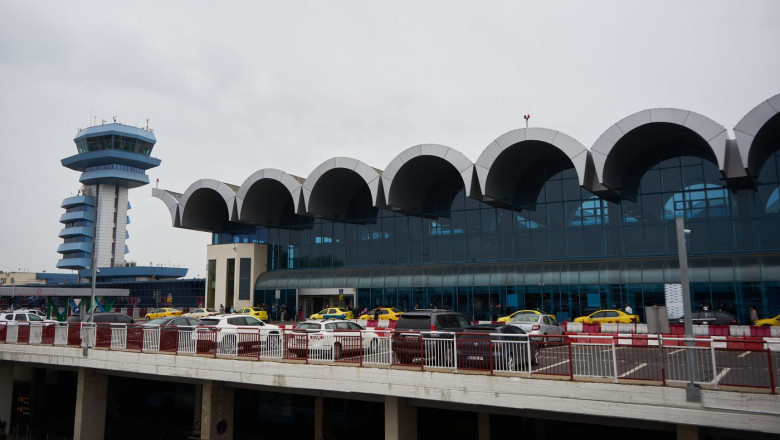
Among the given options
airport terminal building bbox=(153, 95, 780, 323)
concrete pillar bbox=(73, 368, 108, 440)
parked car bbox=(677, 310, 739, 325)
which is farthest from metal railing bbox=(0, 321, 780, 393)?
airport terminal building bbox=(153, 95, 780, 323)

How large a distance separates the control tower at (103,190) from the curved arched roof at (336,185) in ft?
211

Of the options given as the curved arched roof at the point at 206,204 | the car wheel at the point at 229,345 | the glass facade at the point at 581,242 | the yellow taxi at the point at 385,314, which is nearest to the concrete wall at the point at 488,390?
the car wheel at the point at 229,345

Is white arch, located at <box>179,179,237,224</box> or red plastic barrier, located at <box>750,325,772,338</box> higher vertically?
white arch, located at <box>179,179,237,224</box>

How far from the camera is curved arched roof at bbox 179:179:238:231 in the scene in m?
44.9

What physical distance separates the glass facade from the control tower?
215ft

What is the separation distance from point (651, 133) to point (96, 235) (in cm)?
8999

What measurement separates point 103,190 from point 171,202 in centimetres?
5703

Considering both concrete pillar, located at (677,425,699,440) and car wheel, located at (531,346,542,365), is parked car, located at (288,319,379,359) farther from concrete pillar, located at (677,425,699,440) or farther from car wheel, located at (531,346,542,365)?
concrete pillar, located at (677,425,699,440)

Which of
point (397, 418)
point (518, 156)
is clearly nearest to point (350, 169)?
point (518, 156)

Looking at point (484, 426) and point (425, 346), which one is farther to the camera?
point (484, 426)

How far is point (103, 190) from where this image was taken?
3804 inches

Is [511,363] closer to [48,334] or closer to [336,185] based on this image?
[48,334]

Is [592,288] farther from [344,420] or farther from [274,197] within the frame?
[274,197]

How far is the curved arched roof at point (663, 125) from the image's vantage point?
30.0 m
